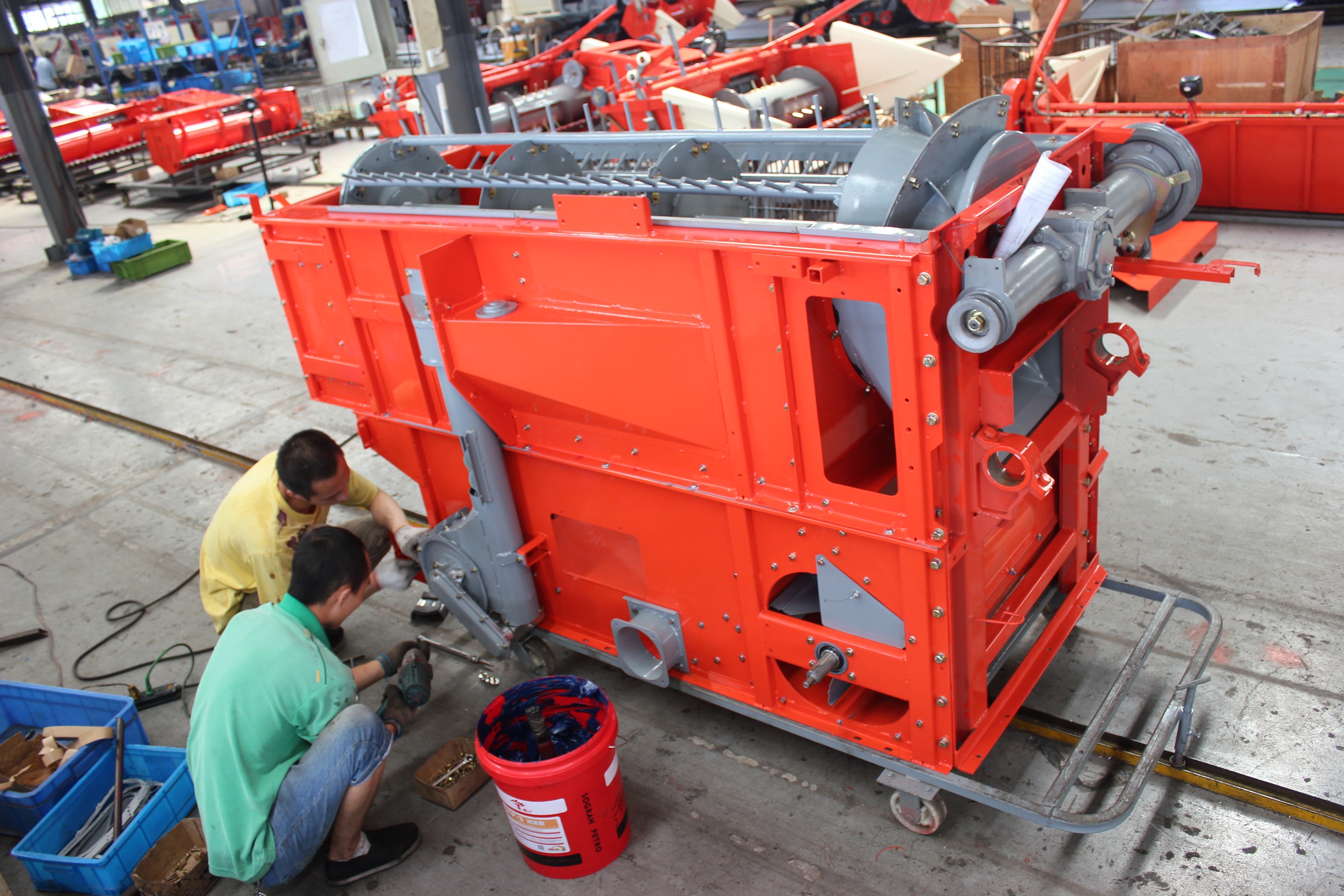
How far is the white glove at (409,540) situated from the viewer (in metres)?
3.53

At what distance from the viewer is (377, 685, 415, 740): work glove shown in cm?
313

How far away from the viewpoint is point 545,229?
8.57 feet

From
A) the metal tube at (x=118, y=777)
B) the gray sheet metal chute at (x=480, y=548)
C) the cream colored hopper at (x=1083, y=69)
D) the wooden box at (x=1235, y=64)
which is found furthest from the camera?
the cream colored hopper at (x=1083, y=69)

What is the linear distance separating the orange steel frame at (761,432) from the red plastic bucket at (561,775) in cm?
40

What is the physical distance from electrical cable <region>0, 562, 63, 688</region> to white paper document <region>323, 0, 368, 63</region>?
2.91 meters

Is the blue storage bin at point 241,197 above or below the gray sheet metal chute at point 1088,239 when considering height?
below

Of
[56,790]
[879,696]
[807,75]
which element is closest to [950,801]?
[879,696]

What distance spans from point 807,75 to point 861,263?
6.81 metres

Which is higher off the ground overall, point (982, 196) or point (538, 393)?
point (982, 196)

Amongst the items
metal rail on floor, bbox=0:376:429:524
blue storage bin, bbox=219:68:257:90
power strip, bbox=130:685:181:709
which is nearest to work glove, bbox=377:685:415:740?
power strip, bbox=130:685:181:709

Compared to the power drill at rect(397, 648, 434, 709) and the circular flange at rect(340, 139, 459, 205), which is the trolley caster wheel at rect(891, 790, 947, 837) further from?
the circular flange at rect(340, 139, 459, 205)

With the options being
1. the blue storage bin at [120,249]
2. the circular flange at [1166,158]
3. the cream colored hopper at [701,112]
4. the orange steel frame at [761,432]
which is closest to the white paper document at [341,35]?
the orange steel frame at [761,432]

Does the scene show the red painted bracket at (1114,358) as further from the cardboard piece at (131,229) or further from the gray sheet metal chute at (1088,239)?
the cardboard piece at (131,229)

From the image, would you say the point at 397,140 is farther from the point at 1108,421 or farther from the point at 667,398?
the point at 1108,421
